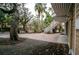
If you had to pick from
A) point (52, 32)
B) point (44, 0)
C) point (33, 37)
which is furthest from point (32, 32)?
point (44, 0)

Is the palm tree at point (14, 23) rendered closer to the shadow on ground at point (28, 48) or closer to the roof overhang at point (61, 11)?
the shadow on ground at point (28, 48)

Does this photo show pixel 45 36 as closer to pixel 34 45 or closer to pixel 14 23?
pixel 34 45

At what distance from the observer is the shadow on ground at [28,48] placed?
429 cm

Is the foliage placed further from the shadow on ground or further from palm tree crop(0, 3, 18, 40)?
palm tree crop(0, 3, 18, 40)

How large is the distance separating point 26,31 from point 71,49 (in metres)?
0.97

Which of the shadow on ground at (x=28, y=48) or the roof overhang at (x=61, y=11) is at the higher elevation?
the roof overhang at (x=61, y=11)

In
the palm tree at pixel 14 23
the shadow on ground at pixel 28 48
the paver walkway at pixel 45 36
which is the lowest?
the shadow on ground at pixel 28 48

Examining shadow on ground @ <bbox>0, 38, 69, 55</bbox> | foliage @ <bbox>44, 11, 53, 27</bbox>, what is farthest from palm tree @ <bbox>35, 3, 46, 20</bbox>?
shadow on ground @ <bbox>0, 38, 69, 55</bbox>

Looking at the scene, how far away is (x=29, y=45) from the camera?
4.31 metres

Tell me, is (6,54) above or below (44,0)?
below

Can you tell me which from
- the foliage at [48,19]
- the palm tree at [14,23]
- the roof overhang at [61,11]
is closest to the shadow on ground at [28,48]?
the palm tree at [14,23]

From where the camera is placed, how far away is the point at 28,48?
430cm

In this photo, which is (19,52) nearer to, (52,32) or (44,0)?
(52,32)

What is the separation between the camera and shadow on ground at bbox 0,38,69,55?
14.1ft
